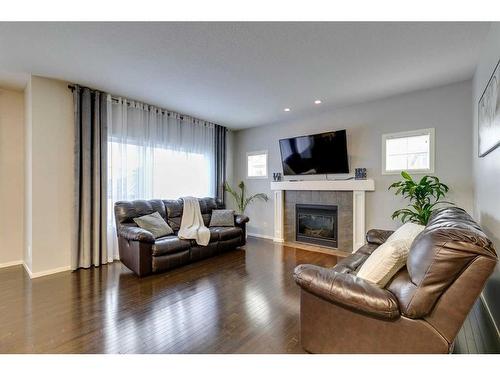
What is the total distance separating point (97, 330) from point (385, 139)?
177 inches

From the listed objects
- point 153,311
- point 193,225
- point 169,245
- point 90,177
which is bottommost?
point 153,311

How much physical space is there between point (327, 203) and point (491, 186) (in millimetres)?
2598

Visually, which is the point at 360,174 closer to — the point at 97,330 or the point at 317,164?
the point at 317,164

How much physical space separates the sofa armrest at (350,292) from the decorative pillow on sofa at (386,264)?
0.09 metres

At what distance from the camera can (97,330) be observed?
78.3 inches

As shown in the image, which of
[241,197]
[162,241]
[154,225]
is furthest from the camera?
[241,197]

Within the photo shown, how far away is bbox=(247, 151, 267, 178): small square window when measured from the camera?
5750mm

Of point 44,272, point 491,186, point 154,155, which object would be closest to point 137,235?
point 44,272

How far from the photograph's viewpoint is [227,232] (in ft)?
14.2

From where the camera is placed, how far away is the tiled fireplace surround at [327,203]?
4449 millimetres

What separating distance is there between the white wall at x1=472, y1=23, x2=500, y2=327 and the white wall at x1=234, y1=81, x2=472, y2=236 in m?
0.74

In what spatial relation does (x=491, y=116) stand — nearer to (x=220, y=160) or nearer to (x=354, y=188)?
(x=354, y=188)

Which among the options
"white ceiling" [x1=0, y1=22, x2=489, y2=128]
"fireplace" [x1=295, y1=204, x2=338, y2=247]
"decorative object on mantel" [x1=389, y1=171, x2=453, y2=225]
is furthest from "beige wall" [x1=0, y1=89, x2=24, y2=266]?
"decorative object on mantel" [x1=389, y1=171, x2=453, y2=225]
